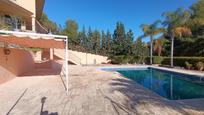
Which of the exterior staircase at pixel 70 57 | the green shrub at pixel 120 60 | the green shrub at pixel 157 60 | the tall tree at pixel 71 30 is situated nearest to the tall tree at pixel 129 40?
the green shrub at pixel 120 60

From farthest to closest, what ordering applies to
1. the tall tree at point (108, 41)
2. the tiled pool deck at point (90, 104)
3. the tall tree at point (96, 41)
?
the tall tree at point (96, 41)
the tall tree at point (108, 41)
the tiled pool deck at point (90, 104)

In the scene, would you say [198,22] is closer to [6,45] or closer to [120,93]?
[120,93]

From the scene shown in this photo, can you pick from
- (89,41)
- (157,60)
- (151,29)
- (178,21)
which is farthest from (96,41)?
(178,21)

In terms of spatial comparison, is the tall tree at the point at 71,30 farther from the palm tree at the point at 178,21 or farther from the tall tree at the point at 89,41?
the palm tree at the point at 178,21

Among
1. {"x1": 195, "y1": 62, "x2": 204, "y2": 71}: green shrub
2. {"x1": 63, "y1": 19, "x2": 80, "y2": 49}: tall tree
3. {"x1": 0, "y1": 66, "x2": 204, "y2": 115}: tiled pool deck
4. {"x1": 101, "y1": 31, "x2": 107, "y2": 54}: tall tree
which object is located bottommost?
{"x1": 0, "y1": 66, "x2": 204, "y2": 115}: tiled pool deck

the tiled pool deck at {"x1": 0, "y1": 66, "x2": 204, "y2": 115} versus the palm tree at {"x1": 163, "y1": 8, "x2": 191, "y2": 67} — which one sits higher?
the palm tree at {"x1": 163, "y1": 8, "x2": 191, "y2": 67}

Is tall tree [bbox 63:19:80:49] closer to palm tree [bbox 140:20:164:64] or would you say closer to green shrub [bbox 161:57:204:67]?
palm tree [bbox 140:20:164:64]

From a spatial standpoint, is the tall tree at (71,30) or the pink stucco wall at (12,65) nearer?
the pink stucco wall at (12,65)

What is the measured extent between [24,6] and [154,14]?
77.9 feet

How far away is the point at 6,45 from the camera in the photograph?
1052cm

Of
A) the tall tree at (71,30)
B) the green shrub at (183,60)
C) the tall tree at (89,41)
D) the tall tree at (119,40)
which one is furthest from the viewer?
the tall tree at (71,30)

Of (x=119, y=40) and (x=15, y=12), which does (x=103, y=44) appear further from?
(x=15, y=12)

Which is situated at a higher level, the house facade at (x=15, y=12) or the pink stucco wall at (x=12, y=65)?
the house facade at (x=15, y=12)

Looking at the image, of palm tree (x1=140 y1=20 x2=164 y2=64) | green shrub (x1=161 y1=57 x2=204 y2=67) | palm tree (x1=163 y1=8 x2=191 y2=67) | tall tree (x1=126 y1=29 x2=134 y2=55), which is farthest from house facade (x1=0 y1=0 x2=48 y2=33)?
tall tree (x1=126 y1=29 x2=134 y2=55)
